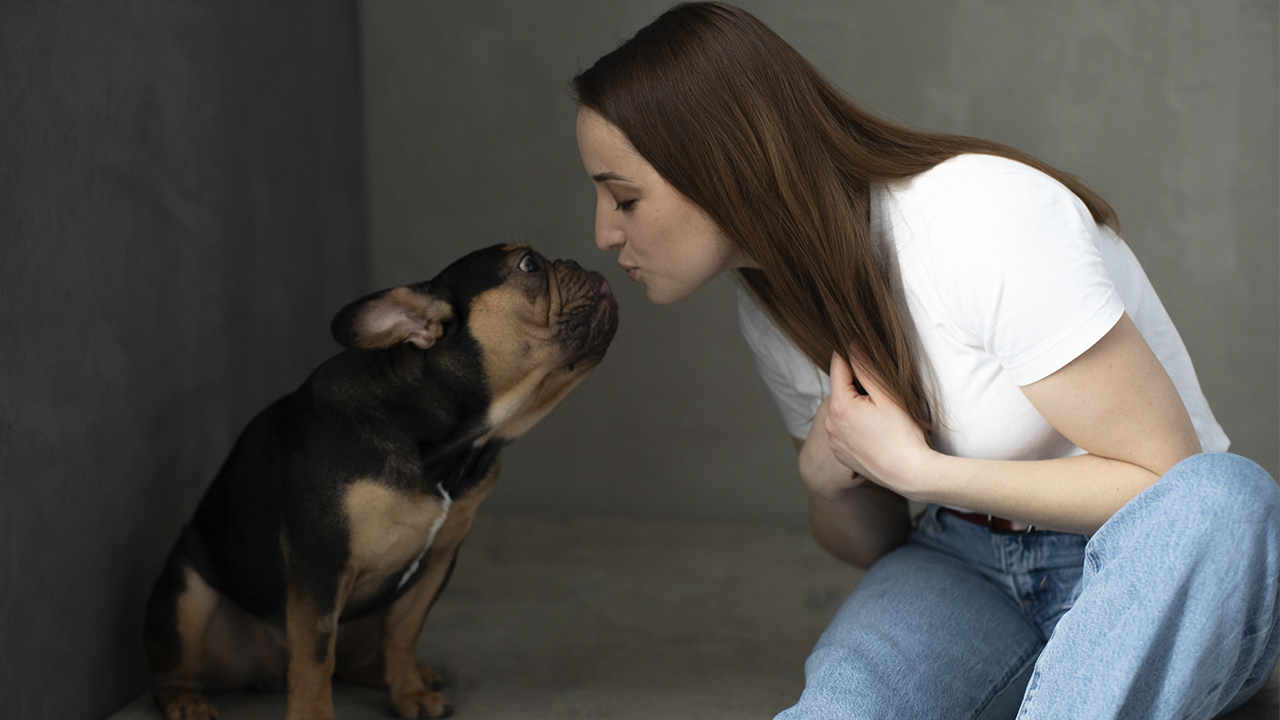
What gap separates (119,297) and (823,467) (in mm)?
1459

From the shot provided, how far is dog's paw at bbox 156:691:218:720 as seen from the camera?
1.90 metres

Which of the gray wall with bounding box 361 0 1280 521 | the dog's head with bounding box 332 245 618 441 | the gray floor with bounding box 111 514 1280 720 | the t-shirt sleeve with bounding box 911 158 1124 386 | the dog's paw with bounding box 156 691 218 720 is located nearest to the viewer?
the t-shirt sleeve with bounding box 911 158 1124 386

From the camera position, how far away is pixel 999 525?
1.75 metres

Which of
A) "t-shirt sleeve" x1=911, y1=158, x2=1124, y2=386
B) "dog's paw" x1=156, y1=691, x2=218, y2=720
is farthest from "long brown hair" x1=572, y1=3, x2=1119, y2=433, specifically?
"dog's paw" x1=156, y1=691, x2=218, y2=720

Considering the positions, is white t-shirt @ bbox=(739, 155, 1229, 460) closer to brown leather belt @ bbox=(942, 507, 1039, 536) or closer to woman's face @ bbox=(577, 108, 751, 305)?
brown leather belt @ bbox=(942, 507, 1039, 536)

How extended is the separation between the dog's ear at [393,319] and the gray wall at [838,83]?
172 cm

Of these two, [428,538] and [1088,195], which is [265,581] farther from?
[1088,195]

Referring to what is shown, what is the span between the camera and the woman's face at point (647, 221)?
1.57 m

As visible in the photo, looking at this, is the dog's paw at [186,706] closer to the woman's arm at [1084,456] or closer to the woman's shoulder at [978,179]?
the woman's arm at [1084,456]

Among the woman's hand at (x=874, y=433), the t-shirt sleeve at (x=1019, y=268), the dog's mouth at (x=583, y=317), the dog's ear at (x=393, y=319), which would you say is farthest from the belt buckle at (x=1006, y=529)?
the dog's ear at (x=393, y=319)

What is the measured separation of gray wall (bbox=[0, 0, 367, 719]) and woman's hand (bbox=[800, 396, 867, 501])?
4.58 feet

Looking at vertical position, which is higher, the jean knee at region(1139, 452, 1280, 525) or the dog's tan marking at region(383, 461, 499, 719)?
the jean knee at region(1139, 452, 1280, 525)

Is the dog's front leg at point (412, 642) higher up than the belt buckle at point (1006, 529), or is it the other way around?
the belt buckle at point (1006, 529)

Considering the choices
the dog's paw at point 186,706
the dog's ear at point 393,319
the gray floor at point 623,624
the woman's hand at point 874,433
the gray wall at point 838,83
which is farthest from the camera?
the gray wall at point 838,83
